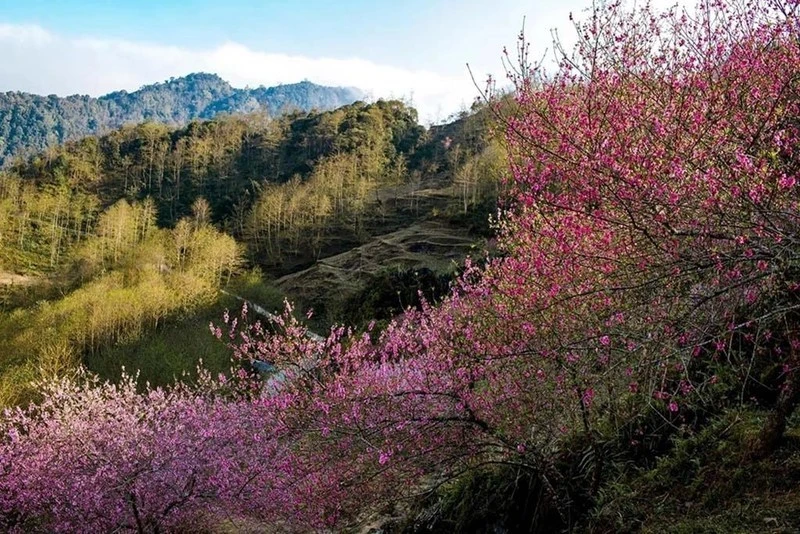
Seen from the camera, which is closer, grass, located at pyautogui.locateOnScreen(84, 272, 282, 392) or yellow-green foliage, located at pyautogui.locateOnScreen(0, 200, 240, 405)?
grass, located at pyautogui.locateOnScreen(84, 272, 282, 392)

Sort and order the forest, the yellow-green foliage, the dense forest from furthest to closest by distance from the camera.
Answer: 1. the dense forest
2. the yellow-green foliage
3. the forest

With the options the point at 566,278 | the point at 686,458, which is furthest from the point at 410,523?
the point at 566,278

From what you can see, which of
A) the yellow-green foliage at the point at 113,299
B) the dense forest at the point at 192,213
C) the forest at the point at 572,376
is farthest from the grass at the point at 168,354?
the forest at the point at 572,376

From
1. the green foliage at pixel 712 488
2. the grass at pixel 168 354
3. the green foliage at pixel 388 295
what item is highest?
the green foliage at pixel 712 488

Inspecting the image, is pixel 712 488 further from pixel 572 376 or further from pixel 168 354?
pixel 168 354

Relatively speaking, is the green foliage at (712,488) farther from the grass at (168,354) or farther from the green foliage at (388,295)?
the green foliage at (388,295)

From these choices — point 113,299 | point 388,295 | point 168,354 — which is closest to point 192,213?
point 113,299

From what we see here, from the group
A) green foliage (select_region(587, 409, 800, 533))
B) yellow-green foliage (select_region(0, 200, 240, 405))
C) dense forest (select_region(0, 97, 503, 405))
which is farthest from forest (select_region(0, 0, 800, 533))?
yellow-green foliage (select_region(0, 200, 240, 405))

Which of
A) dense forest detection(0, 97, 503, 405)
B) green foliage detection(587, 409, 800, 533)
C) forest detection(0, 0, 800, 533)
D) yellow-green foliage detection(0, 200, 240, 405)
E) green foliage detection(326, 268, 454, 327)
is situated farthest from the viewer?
dense forest detection(0, 97, 503, 405)

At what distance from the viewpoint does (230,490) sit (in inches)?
340

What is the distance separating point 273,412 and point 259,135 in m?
84.0

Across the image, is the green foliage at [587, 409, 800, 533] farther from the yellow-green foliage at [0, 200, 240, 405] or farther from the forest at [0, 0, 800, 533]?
the yellow-green foliage at [0, 200, 240, 405]

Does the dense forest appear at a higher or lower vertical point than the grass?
higher

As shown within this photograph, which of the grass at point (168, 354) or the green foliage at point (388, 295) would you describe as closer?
the grass at point (168, 354)
